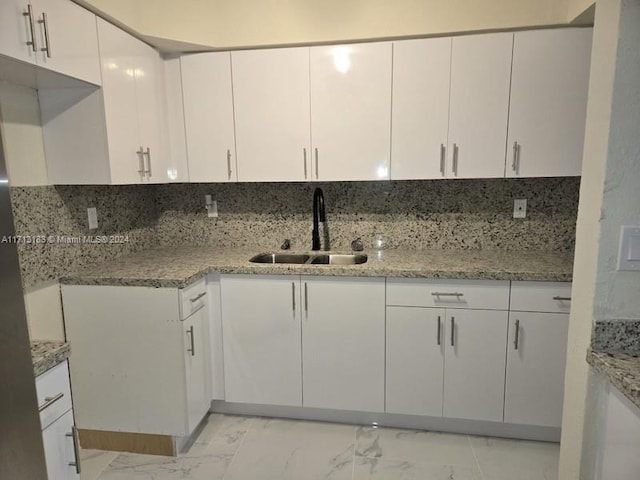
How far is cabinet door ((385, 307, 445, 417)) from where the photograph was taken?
203 centimetres

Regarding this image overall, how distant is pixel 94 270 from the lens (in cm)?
204

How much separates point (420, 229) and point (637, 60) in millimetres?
1574

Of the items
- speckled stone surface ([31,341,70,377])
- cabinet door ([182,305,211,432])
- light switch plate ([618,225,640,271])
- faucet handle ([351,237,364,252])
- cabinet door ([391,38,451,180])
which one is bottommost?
cabinet door ([182,305,211,432])

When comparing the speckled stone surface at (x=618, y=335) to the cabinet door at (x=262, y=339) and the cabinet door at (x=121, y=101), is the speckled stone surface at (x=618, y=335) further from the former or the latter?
the cabinet door at (x=121, y=101)

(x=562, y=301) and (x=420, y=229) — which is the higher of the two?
(x=420, y=229)

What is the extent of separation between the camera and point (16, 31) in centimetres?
134

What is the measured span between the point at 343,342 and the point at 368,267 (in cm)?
43

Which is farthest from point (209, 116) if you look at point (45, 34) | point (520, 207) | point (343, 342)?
point (520, 207)

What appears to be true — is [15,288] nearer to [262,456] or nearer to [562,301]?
[262,456]

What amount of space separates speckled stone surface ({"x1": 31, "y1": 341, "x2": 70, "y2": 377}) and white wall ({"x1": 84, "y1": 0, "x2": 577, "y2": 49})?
1500 mm

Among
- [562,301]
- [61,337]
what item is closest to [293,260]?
[61,337]

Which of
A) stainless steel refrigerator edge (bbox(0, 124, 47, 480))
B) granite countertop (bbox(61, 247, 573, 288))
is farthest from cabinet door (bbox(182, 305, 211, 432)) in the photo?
stainless steel refrigerator edge (bbox(0, 124, 47, 480))

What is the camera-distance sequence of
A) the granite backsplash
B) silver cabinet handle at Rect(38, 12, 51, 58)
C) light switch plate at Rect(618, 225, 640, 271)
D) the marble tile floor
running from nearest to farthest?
light switch plate at Rect(618, 225, 640, 271)
silver cabinet handle at Rect(38, 12, 51, 58)
the marble tile floor
the granite backsplash

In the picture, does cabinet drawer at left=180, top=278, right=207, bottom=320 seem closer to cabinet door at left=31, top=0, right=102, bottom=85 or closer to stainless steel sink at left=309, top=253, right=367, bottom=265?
stainless steel sink at left=309, top=253, right=367, bottom=265
